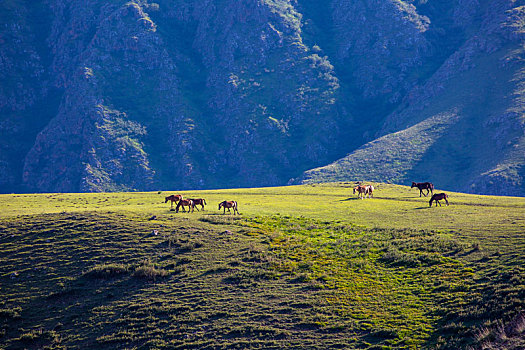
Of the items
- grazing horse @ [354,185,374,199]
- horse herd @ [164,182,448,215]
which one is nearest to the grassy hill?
horse herd @ [164,182,448,215]

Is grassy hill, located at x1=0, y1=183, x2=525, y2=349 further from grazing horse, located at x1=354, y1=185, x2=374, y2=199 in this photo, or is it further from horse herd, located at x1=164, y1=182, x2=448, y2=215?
grazing horse, located at x1=354, y1=185, x2=374, y2=199

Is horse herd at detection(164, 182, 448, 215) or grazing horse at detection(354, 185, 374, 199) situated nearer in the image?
horse herd at detection(164, 182, 448, 215)

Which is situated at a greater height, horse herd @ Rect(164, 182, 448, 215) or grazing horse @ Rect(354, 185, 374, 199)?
grazing horse @ Rect(354, 185, 374, 199)

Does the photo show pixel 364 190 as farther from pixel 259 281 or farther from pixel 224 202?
pixel 259 281

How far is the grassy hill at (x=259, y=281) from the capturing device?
28.7 metres

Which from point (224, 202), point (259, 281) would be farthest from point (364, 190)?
point (259, 281)

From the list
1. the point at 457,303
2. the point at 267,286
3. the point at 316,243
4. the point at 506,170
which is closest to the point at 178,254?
the point at 267,286

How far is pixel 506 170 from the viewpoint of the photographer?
153 m

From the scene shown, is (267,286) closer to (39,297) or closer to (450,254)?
(450,254)

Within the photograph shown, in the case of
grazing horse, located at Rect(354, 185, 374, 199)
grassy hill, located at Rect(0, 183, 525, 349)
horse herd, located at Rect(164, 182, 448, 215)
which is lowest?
grassy hill, located at Rect(0, 183, 525, 349)

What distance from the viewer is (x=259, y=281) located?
36844 millimetres

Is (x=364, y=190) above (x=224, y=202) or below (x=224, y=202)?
above

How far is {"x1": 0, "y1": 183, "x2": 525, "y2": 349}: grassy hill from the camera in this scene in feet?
94.1

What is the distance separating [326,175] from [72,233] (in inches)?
5970
